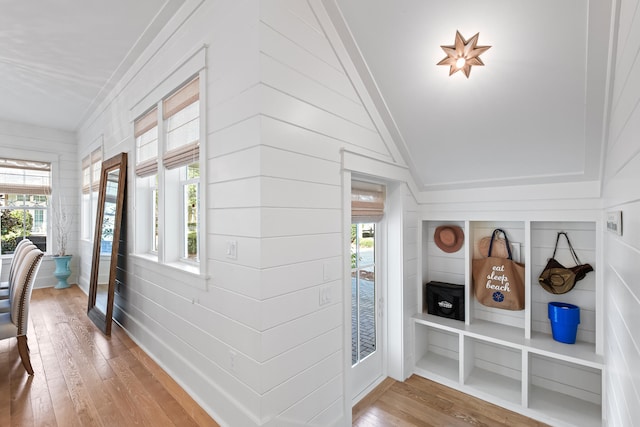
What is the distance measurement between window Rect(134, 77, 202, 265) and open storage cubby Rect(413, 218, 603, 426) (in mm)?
2247

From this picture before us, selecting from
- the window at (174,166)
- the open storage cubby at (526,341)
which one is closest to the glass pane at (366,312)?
the open storage cubby at (526,341)

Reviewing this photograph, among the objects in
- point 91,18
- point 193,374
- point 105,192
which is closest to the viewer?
point 193,374

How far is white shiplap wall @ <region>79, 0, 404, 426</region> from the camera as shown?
1590mm

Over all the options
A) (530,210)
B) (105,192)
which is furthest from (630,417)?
(105,192)

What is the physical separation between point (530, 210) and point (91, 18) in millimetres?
3829

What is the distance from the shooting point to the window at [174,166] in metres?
2.26

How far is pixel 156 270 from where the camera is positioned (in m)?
2.63

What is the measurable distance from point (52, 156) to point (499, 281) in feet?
23.3

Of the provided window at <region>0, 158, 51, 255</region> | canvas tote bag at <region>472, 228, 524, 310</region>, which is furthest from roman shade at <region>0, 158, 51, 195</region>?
canvas tote bag at <region>472, 228, 524, 310</region>

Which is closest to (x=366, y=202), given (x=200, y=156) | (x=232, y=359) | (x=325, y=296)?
(x=325, y=296)

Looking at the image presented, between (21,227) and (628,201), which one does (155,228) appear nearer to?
(628,201)

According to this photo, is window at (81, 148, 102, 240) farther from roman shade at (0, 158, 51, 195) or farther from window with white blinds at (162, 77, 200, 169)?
window with white blinds at (162, 77, 200, 169)

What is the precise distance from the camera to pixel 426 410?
2.32 m

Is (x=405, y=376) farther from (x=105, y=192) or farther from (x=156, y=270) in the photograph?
(x=105, y=192)
